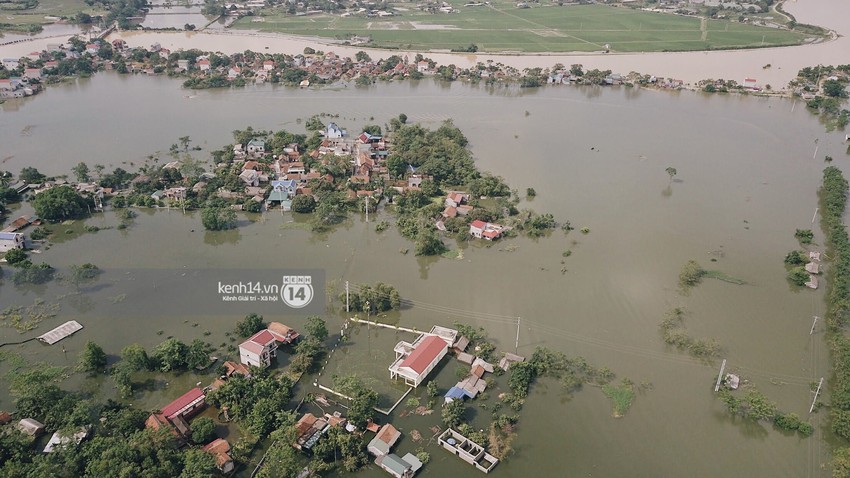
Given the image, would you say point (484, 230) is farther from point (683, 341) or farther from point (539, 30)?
point (539, 30)

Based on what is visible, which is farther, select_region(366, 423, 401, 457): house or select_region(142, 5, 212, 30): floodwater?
select_region(142, 5, 212, 30): floodwater

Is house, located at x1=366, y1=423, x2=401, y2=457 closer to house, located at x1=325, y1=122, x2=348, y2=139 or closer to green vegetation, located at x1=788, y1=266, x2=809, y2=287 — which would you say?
green vegetation, located at x1=788, y1=266, x2=809, y2=287

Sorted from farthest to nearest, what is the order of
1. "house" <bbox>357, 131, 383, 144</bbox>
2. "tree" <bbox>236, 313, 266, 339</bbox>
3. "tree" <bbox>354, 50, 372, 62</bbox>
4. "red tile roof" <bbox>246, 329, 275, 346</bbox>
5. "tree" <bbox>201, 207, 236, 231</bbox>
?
"tree" <bbox>354, 50, 372, 62</bbox> → "house" <bbox>357, 131, 383, 144</bbox> → "tree" <bbox>201, 207, 236, 231</bbox> → "tree" <bbox>236, 313, 266, 339</bbox> → "red tile roof" <bbox>246, 329, 275, 346</bbox>

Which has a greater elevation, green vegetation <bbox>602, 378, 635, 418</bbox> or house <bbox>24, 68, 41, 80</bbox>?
house <bbox>24, 68, 41, 80</bbox>

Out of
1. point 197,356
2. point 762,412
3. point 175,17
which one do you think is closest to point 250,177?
point 197,356

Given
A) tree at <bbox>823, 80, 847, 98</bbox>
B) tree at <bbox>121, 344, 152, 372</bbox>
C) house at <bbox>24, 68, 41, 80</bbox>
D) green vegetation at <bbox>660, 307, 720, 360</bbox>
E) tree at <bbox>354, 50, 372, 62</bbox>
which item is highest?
tree at <bbox>823, 80, 847, 98</bbox>

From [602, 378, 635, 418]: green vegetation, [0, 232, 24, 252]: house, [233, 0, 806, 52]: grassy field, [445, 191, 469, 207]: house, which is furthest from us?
[233, 0, 806, 52]: grassy field

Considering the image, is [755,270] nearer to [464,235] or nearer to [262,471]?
[464,235]

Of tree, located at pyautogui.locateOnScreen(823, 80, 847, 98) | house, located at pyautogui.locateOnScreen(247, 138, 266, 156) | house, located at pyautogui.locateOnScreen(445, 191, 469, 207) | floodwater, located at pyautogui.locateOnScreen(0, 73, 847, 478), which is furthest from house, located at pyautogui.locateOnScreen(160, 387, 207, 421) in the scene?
tree, located at pyautogui.locateOnScreen(823, 80, 847, 98)
